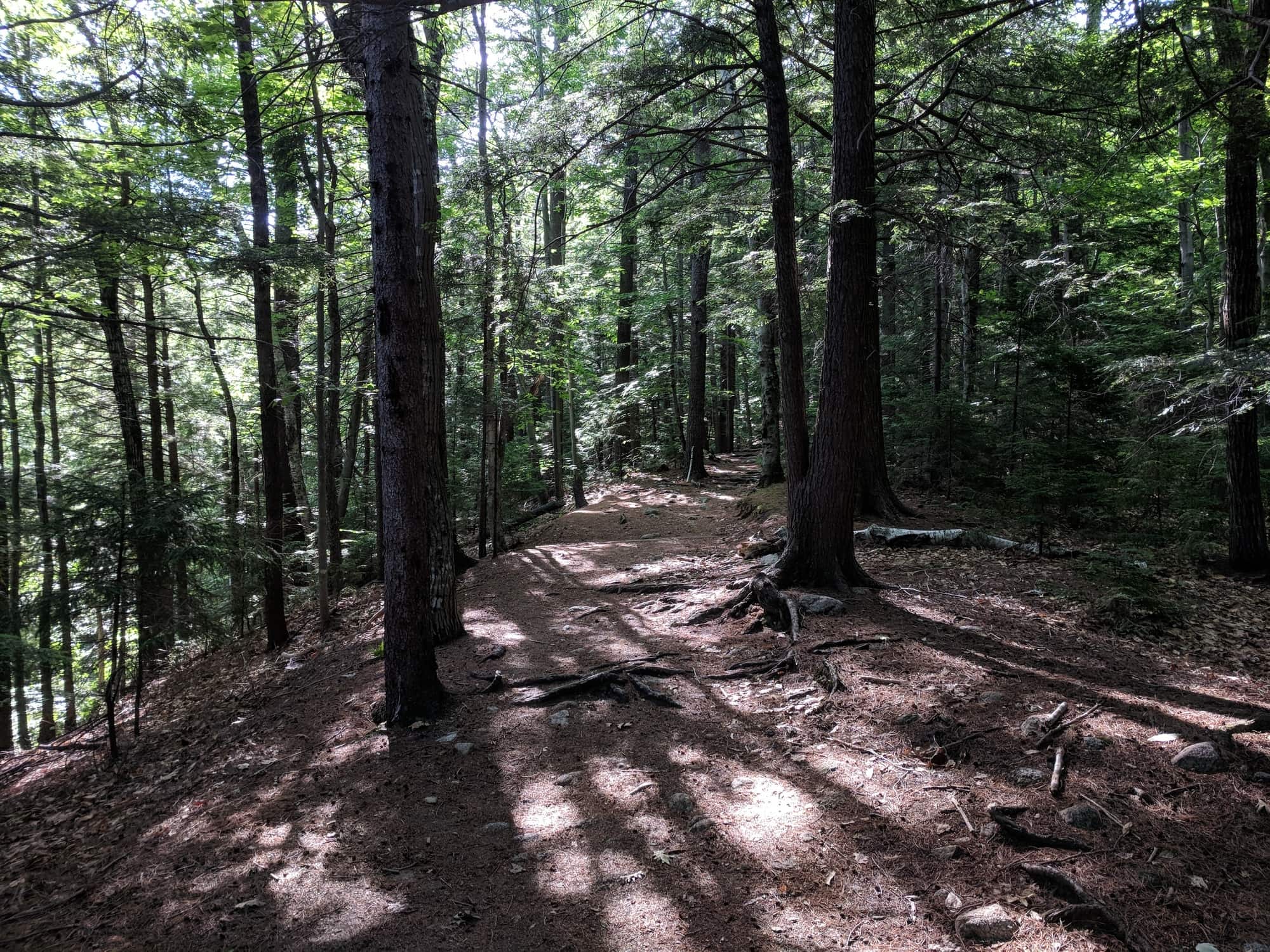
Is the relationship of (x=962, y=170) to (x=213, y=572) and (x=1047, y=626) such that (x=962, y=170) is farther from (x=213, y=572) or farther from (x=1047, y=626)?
(x=213, y=572)

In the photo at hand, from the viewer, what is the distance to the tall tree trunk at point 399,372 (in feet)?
19.0

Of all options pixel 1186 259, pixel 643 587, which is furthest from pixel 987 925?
pixel 1186 259

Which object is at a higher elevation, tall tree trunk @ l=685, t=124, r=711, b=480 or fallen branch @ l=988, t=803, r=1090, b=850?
tall tree trunk @ l=685, t=124, r=711, b=480

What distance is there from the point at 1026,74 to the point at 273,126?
12.1 metres

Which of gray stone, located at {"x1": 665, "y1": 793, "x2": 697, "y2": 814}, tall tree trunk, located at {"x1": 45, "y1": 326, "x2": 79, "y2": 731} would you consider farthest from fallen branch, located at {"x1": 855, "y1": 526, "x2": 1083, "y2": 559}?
tall tree trunk, located at {"x1": 45, "y1": 326, "x2": 79, "y2": 731}

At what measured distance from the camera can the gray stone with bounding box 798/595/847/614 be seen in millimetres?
7090

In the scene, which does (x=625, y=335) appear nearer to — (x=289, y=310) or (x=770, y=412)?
(x=770, y=412)

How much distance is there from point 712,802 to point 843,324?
18.2 feet

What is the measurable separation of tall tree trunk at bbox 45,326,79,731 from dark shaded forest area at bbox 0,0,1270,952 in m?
0.11

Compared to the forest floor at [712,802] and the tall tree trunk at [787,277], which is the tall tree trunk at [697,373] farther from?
the forest floor at [712,802]

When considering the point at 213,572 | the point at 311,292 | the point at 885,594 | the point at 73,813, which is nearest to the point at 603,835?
the point at 885,594

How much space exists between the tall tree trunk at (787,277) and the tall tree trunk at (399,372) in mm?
4259

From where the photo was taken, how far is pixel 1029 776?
3.97m

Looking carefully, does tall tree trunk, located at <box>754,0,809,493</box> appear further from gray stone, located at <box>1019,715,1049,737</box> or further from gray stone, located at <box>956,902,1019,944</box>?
gray stone, located at <box>956,902,1019,944</box>
